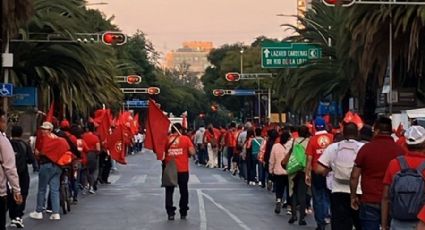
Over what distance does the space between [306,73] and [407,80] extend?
435 inches

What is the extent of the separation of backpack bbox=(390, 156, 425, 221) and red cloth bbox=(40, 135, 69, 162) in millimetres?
10135

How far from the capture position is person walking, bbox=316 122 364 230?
12352 millimetres

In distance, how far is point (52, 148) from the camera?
699 inches

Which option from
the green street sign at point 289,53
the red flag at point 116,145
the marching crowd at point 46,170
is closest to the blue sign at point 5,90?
the red flag at point 116,145

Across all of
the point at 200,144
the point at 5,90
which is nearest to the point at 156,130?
the point at 5,90

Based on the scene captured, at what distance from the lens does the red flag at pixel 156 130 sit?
19.0 metres

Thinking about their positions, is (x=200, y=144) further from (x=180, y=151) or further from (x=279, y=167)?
(x=180, y=151)

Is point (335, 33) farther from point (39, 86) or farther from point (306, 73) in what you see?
point (39, 86)


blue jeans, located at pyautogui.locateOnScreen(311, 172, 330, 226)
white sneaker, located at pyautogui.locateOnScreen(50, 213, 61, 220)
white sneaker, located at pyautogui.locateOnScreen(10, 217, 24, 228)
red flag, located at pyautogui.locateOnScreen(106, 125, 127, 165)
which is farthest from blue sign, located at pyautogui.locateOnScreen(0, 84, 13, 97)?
blue jeans, located at pyautogui.locateOnScreen(311, 172, 330, 226)

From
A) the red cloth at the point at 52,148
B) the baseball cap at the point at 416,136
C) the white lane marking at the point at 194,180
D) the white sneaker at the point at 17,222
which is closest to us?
the baseball cap at the point at 416,136

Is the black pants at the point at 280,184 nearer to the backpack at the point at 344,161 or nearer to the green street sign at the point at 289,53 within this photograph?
the backpack at the point at 344,161

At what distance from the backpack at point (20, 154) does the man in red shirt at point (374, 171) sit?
284 inches

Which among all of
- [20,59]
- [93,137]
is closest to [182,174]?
[93,137]

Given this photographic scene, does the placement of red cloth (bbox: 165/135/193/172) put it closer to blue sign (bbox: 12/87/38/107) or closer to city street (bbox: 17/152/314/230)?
city street (bbox: 17/152/314/230)
